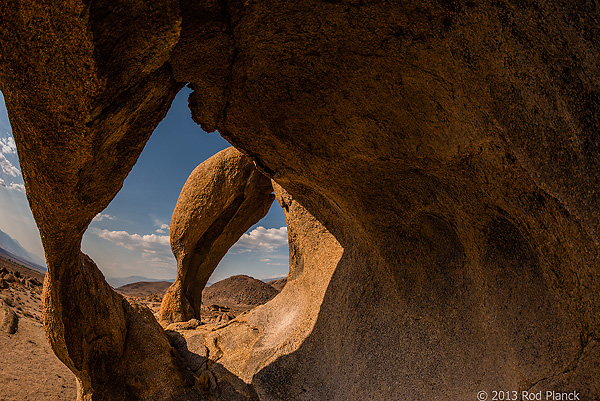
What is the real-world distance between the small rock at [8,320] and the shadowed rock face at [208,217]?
8.49 feet

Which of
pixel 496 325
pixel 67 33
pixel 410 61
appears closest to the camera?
pixel 67 33

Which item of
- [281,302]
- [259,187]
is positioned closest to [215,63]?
[281,302]

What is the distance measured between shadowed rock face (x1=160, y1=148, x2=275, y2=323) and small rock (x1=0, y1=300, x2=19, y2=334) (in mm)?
2588

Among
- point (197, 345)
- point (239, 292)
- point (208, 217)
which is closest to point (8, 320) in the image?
point (208, 217)

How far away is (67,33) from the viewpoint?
106 centimetres

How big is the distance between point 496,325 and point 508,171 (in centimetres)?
74

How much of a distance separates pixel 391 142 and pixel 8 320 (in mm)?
6766

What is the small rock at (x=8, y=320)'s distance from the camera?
5.54 metres

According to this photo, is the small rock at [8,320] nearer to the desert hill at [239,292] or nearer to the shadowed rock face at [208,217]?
the shadowed rock face at [208,217]

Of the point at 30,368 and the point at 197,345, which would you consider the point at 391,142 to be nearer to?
the point at 197,345

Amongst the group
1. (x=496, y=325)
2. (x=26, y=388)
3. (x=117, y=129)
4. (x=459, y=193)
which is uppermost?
(x=459, y=193)

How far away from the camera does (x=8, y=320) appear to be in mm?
5684

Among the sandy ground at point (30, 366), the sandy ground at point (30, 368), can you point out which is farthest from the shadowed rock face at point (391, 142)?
the sandy ground at point (30, 368)

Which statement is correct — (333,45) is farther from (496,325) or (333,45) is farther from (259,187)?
(259,187)
